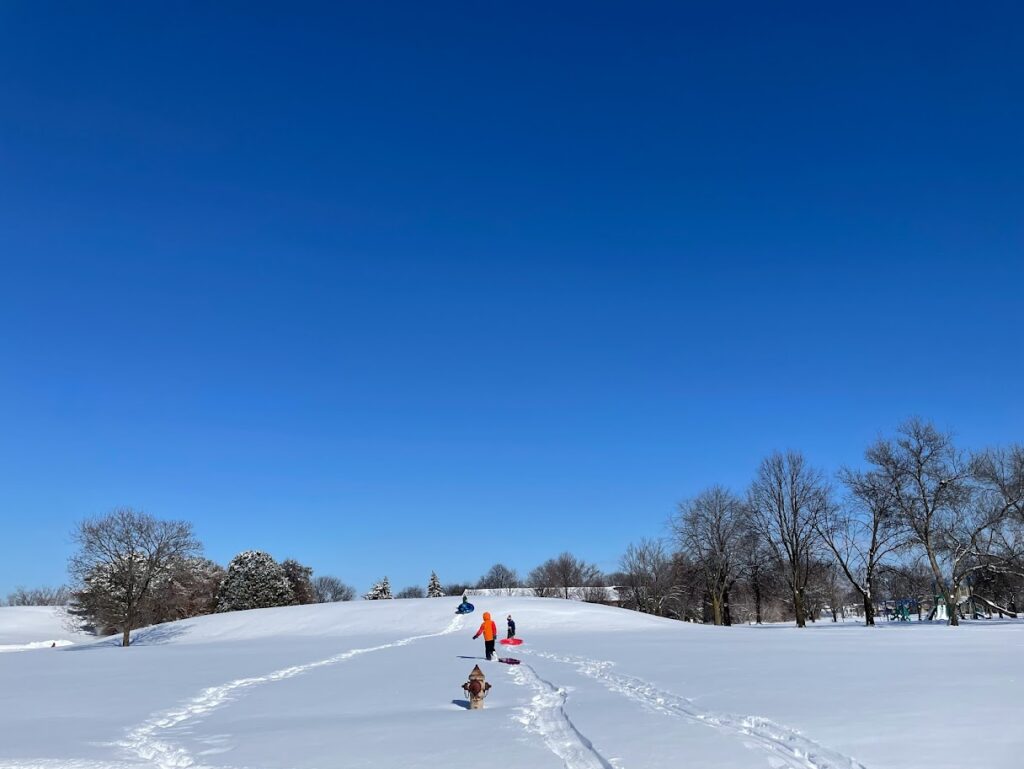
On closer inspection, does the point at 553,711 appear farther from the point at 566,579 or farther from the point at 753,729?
the point at 566,579

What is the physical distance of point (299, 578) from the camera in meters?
98.1

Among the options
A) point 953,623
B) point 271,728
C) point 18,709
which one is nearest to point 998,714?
point 271,728

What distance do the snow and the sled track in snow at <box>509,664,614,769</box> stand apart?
68728 millimetres

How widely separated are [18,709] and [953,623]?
48.1m

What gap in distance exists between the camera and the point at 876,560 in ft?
163

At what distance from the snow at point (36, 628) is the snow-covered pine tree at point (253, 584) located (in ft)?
48.4

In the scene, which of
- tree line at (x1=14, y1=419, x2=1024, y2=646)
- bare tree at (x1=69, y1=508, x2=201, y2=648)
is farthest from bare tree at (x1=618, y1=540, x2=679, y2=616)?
bare tree at (x1=69, y1=508, x2=201, y2=648)

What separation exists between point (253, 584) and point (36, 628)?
917 inches

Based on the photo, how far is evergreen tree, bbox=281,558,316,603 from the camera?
3824 inches

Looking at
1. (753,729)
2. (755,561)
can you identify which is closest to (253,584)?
(755,561)

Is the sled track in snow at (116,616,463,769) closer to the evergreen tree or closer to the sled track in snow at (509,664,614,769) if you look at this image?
the sled track in snow at (509,664,614,769)

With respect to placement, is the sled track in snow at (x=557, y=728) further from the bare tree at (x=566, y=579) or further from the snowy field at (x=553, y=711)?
the bare tree at (x=566, y=579)

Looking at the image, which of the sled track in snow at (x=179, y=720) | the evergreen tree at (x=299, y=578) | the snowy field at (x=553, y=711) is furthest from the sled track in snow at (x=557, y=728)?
the evergreen tree at (x=299, y=578)

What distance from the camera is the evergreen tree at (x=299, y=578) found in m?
97.1
